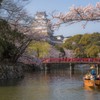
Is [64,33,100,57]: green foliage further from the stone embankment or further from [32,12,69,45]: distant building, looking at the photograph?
the stone embankment

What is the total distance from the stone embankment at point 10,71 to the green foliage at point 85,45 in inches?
1456

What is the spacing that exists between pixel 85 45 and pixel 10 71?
1932 inches

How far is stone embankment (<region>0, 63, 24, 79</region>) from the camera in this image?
103 feet

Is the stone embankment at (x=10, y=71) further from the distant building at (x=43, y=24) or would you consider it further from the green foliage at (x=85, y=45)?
the green foliage at (x=85, y=45)

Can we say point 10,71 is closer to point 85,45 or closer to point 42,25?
point 42,25

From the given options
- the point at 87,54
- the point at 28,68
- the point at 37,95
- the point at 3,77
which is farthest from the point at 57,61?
the point at 37,95

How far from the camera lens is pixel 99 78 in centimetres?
2573

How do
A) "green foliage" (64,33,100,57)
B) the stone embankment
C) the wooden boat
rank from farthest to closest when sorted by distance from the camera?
1. "green foliage" (64,33,100,57)
2. the stone embankment
3. the wooden boat

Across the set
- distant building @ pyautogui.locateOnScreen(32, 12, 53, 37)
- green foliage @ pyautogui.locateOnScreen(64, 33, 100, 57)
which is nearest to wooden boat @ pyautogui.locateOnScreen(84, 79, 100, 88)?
distant building @ pyautogui.locateOnScreen(32, 12, 53, 37)

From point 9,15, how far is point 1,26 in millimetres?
1521

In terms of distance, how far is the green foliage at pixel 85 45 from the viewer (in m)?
70.3

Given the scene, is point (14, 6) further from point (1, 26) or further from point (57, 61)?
point (57, 61)

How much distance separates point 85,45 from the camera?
80.2 m

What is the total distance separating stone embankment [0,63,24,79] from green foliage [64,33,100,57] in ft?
121
